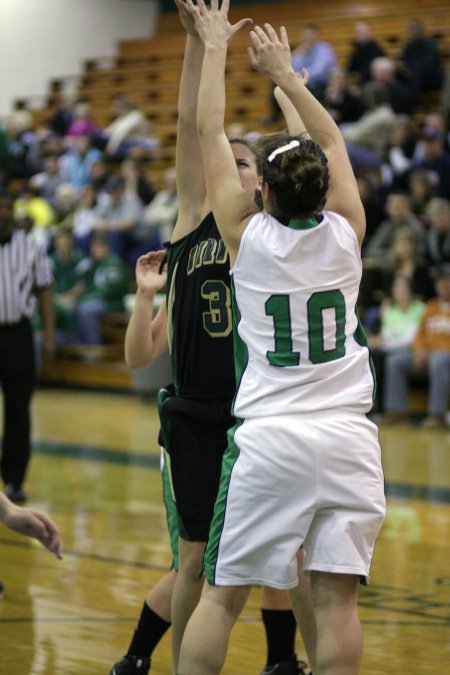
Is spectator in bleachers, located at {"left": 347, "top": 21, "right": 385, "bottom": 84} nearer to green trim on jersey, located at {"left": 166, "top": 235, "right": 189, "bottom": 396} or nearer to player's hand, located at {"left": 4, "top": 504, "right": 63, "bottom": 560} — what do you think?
green trim on jersey, located at {"left": 166, "top": 235, "right": 189, "bottom": 396}

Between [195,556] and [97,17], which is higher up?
[97,17]

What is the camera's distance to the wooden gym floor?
14.6 feet

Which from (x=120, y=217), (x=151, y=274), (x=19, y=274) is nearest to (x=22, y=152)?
(x=120, y=217)

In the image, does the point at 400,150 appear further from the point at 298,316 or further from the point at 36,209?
the point at 298,316

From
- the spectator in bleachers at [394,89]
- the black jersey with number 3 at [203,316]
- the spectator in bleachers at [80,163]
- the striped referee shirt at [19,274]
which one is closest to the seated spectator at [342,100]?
the spectator in bleachers at [394,89]

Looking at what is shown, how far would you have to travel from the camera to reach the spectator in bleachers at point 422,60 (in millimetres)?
15891

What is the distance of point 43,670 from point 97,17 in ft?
69.5

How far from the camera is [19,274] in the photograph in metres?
7.62

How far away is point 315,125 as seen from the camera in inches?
133

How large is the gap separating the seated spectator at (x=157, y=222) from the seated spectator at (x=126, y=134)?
260cm

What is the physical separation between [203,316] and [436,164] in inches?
411

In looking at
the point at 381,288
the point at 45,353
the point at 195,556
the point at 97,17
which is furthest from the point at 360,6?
the point at 195,556

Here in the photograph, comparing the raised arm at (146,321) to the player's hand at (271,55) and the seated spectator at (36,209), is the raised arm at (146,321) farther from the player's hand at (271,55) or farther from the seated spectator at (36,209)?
the seated spectator at (36,209)

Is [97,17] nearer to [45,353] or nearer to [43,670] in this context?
[45,353]
